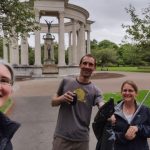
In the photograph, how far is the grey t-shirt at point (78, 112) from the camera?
4.76 m

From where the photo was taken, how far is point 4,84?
7.45 feet

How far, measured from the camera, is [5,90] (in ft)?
7.43

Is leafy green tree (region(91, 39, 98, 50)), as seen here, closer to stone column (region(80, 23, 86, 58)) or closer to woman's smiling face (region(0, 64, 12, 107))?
stone column (region(80, 23, 86, 58))

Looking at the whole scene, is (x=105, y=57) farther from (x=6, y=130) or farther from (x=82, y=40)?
(x=6, y=130)

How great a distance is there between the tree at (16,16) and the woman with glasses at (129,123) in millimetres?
12044

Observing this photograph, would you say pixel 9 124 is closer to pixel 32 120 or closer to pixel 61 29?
pixel 32 120

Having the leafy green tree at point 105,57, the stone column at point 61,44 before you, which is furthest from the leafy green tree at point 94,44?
the stone column at point 61,44

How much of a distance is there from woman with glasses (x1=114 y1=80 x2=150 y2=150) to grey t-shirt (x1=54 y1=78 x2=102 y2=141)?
0.31m

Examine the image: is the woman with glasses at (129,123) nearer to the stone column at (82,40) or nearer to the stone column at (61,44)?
the stone column at (61,44)

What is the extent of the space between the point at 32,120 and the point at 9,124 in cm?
1105

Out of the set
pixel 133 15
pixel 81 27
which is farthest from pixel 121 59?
pixel 133 15

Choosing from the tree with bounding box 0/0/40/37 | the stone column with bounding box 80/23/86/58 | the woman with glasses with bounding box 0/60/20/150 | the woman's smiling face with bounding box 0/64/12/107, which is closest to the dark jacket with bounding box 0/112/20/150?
the woman with glasses with bounding box 0/60/20/150

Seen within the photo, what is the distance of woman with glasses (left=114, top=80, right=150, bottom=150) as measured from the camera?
4785mm

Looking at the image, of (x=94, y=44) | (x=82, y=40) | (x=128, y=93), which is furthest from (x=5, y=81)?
(x=94, y=44)
